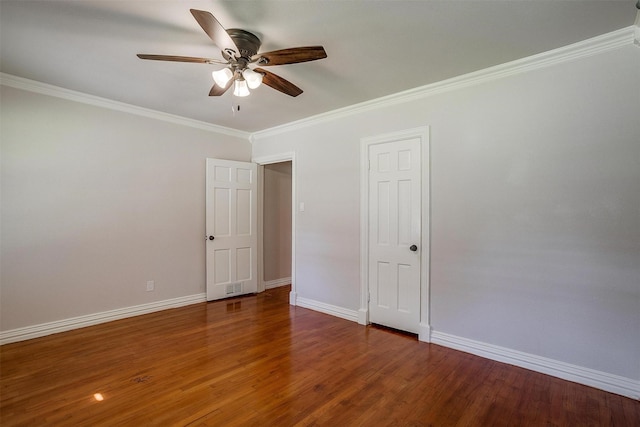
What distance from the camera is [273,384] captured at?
2.32 m

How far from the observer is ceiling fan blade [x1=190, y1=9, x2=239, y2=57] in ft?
5.39

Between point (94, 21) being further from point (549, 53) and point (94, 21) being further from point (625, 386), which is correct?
point (625, 386)

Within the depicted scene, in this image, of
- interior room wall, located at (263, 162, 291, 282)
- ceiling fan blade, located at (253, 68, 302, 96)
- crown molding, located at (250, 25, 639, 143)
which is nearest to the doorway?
interior room wall, located at (263, 162, 291, 282)

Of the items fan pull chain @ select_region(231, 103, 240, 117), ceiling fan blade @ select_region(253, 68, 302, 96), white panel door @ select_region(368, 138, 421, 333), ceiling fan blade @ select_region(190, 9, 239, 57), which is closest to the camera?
ceiling fan blade @ select_region(190, 9, 239, 57)

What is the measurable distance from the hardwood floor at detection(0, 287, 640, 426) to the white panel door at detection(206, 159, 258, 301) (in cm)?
126

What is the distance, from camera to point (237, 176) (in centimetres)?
472

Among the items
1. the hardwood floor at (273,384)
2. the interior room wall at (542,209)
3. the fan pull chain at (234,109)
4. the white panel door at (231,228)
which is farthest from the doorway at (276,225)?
the interior room wall at (542,209)

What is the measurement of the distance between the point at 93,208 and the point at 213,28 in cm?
280

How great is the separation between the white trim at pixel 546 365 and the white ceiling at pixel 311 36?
2.46 m

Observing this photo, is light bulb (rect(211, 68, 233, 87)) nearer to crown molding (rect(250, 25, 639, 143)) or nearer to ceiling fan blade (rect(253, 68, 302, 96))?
Answer: ceiling fan blade (rect(253, 68, 302, 96))

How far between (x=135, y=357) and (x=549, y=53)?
4.28 metres

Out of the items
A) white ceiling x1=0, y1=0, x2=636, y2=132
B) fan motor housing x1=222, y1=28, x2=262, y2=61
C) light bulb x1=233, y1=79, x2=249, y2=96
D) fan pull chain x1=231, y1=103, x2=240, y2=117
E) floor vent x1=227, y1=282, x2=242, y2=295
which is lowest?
floor vent x1=227, y1=282, x2=242, y2=295

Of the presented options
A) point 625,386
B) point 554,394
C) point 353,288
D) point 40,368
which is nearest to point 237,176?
point 353,288

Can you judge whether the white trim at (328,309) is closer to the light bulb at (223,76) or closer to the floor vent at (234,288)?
the floor vent at (234,288)
